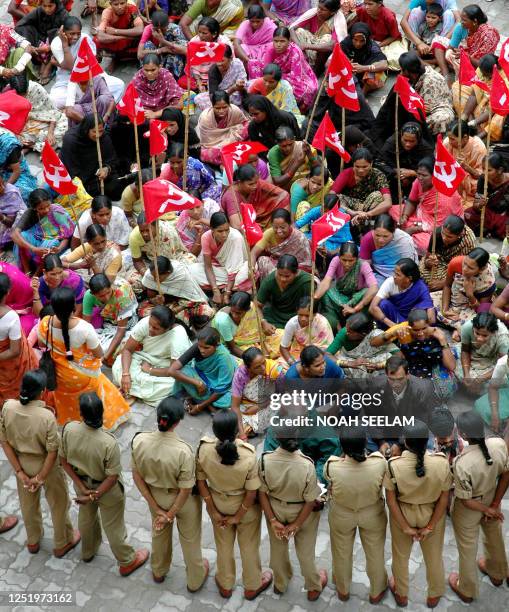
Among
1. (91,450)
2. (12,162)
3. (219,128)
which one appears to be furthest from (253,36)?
(91,450)

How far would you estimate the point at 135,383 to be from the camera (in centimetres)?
1016

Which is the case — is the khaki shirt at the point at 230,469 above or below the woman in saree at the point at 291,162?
above

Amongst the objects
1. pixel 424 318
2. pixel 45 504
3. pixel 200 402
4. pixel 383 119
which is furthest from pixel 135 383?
pixel 383 119

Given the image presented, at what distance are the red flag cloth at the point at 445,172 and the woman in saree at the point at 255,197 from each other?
1.53m

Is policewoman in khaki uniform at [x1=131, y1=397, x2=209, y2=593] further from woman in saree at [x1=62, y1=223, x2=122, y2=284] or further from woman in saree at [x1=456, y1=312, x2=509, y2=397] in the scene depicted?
woman in saree at [x1=62, y1=223, x2=122, y2=284]

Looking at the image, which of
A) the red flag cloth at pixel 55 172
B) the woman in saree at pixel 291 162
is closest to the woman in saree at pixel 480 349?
the woman in saree at pixel 291 162

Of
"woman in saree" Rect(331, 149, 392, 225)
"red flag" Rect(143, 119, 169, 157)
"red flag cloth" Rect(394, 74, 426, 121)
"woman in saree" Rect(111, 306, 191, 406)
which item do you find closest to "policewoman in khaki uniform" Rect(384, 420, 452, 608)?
"woman in saree" Rect(111, 306, 191, 406)

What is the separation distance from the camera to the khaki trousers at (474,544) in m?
8.27

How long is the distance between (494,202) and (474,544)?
12.6 feet

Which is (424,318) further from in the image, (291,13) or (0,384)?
(291,13)

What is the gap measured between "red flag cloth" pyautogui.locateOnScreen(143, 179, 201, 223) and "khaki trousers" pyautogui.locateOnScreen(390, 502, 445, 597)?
322 centimetres

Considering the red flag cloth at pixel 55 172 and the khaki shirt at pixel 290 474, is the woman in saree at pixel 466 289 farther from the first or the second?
the red flag cloth at pixel 55 172

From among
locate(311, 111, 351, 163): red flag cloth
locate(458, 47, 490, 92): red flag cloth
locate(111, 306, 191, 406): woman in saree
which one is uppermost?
locate(458, 47, 490, 92): red flag cloth

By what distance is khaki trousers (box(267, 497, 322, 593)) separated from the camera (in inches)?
326
